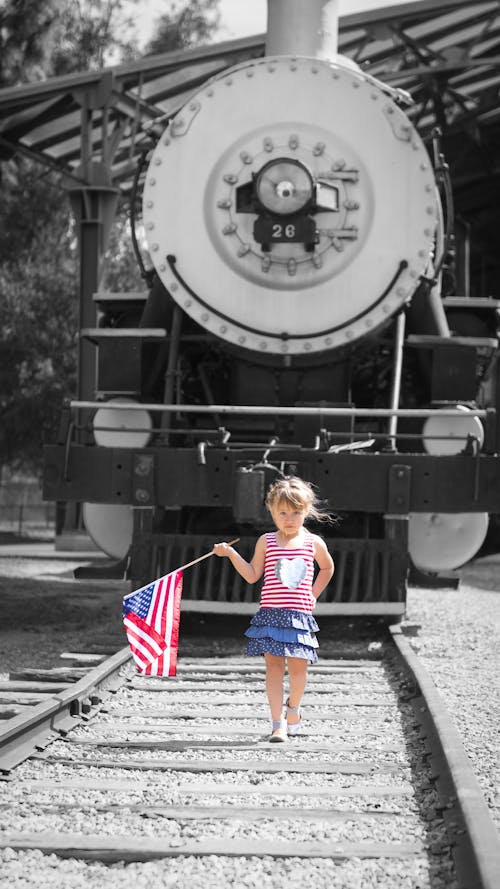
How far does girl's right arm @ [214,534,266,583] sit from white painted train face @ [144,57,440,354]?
2777 millimetres

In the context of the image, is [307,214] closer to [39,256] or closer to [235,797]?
[235,797]

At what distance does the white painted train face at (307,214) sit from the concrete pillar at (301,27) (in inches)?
14.9

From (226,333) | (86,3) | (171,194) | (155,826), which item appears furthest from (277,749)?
(86,3)

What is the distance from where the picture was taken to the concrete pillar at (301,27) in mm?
7551

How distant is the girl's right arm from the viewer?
4418 millimetres

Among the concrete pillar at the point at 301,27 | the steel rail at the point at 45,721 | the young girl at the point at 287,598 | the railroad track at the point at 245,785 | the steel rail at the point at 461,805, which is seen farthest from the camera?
the concrete pillar at the point at 301,27

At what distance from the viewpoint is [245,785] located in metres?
3.82

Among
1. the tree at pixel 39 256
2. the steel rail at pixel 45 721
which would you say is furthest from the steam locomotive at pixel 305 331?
the tree at pixel 39 256

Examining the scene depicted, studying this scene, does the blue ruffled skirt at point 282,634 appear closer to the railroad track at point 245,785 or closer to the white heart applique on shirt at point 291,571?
the white heart applique on shirt at point 291,571

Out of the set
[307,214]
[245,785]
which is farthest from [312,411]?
[245,785]

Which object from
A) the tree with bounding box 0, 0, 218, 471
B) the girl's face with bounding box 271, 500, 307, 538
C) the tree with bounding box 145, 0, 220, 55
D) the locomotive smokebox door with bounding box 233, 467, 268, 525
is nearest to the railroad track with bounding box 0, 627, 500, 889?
the girl's face with bounding box 271, 500, 307, 538

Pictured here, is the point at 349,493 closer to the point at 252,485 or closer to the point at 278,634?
the point at 252,485

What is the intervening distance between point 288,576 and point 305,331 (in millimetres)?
2921

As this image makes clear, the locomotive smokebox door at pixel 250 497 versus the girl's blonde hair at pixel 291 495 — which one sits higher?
the girl's blonde hair at pixel 291 495
